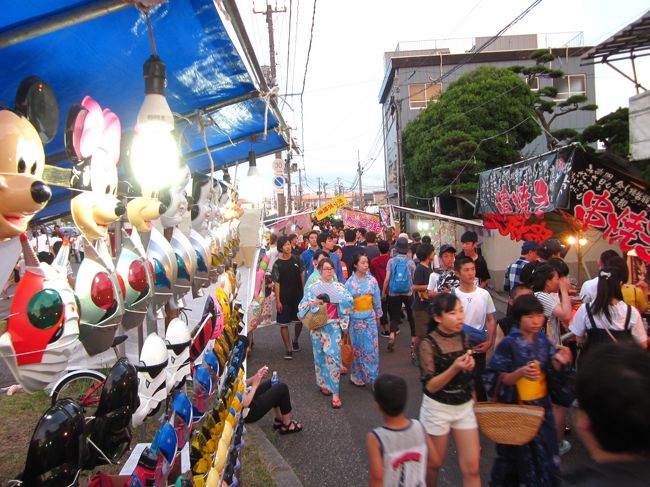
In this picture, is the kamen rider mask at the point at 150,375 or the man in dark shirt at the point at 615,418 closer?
the man in dark shirt at the point at 615,418

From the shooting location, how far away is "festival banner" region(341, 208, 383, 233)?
59.4 feet

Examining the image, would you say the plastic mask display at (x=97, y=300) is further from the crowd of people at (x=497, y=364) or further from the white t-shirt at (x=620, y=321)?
the white t-shirt at (x=620, y=321)

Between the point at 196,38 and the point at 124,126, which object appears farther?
the point at 124,126

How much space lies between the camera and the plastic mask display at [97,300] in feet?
5.73

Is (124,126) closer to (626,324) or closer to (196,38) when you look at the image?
(196,38)

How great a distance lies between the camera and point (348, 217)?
21.4 meters

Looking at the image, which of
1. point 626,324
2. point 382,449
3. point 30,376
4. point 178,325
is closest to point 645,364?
point 382,449

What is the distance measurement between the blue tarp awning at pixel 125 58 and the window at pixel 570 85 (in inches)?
1230

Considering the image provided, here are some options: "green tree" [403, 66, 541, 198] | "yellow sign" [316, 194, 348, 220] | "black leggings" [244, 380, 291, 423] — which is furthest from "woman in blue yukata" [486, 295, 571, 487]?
"green tree" [403, 66, 541, 198]

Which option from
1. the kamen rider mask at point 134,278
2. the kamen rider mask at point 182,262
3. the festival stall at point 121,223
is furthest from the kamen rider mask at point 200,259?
the kamen rider mask at point 134,278

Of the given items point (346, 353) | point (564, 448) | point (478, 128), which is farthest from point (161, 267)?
point (478, 128)

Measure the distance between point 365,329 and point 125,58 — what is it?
421 centimetres

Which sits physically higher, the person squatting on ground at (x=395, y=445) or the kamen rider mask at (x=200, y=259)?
the kamen rider mask at (x=200, y=259)

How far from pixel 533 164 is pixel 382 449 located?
20.0 feet
